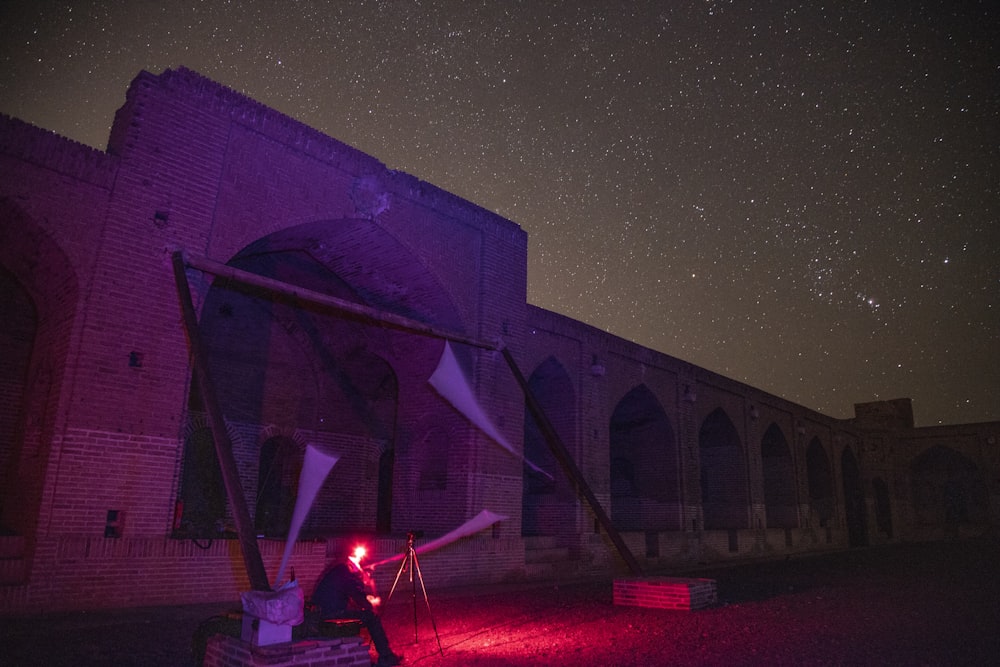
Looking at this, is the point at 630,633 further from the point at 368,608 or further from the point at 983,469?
the point at 983,469

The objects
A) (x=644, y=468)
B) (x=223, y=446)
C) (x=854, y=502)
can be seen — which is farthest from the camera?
(x=854, y=502)

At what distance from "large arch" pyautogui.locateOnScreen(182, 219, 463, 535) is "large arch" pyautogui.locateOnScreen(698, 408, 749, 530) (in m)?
11.9

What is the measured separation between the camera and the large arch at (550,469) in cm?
1555

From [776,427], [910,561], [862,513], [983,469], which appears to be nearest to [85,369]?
[910,561]

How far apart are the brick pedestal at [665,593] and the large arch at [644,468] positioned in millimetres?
9387

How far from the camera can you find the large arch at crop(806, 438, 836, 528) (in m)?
28.4

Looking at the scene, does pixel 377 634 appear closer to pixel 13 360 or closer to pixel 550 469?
pixel 13 360

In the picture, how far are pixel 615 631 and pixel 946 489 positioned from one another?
34.7 m

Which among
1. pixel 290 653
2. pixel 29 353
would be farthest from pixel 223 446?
pixel 29 353

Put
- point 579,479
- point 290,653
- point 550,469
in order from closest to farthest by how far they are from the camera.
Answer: point 290,653, point 579,479, point 550,469

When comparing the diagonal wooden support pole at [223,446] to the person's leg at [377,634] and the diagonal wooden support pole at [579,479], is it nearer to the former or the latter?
the person's leg at [377,634]

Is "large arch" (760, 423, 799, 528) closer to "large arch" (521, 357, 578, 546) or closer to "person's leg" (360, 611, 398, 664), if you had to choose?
"large arch" (521, 357, 578, 546)

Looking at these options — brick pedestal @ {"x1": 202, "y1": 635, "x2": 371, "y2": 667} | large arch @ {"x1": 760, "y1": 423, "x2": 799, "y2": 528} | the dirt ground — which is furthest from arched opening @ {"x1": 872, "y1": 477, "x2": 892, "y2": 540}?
brick pedestal @ {"x1": 202, "y1": 635, "x2": 371, "y2": 667}

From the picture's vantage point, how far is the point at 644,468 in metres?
20.0
